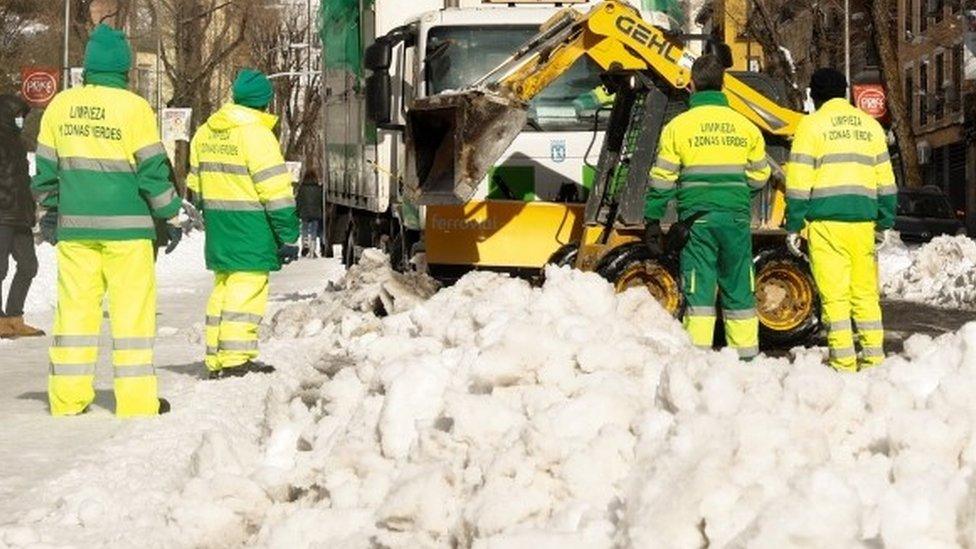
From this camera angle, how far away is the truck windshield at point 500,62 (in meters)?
16.5

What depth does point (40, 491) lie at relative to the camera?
7449mm

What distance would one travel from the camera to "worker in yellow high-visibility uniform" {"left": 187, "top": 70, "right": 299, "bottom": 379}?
11391mm

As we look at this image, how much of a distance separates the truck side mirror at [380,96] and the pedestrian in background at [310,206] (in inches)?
769

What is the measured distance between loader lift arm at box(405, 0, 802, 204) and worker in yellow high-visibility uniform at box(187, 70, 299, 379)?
3610 millimetres

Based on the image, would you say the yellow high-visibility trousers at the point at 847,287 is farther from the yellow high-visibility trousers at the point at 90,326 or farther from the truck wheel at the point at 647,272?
the yellow high-visibility trousers at the point at 90,326

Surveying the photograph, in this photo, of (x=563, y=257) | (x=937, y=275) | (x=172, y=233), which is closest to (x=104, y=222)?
(x=172, y=233)

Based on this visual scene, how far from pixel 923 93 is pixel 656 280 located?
5103 centimetres

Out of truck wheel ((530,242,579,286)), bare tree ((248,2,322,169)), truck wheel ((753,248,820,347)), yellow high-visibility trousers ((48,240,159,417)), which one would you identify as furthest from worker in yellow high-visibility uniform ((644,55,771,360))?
bare tree ((248,2,322,169))

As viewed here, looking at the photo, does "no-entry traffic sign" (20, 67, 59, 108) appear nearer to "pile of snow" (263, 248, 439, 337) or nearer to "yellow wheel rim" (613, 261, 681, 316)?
"pile of snow" (263, 248, 439, 337)

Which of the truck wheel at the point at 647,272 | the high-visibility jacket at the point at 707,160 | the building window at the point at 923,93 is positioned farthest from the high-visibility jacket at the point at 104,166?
the building window at the point at 923,93

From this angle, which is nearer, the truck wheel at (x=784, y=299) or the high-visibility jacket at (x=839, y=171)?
the high-visibility jacket at (x=839, y=171)

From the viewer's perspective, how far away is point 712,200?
11.1 meters

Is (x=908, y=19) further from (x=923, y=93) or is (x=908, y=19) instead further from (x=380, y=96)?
(x=380, y=96)

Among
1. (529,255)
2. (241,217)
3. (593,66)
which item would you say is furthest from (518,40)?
(241,217)
